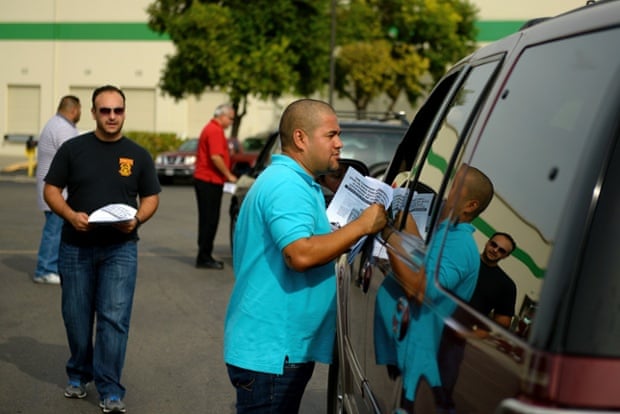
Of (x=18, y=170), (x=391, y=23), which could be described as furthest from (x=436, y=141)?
(x=391, y=23)

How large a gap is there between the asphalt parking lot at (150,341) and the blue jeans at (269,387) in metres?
2.56

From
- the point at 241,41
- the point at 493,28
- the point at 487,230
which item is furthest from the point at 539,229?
the point at 493,28

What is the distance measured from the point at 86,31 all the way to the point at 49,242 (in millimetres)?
45066

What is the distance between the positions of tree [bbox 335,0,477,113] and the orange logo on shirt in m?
41.0

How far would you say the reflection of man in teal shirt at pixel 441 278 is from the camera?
2.69 m

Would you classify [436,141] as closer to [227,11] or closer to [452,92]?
[452,92]

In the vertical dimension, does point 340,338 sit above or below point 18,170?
above

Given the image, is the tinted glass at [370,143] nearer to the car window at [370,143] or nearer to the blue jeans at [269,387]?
the car window at [370,143]

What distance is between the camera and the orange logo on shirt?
21.7ft

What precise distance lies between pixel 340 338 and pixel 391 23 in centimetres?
4799

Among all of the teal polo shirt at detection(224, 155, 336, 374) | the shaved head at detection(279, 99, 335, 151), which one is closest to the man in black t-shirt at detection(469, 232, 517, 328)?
the teal polo shirt at detection(224, 155, 336, 374)

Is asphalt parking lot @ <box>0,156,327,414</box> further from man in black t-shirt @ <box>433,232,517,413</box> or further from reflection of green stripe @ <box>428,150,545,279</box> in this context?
man in black t-shirt @ <box>433,232,517,413</box>

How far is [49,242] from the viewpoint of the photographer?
1123cm

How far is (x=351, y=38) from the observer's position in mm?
47844
